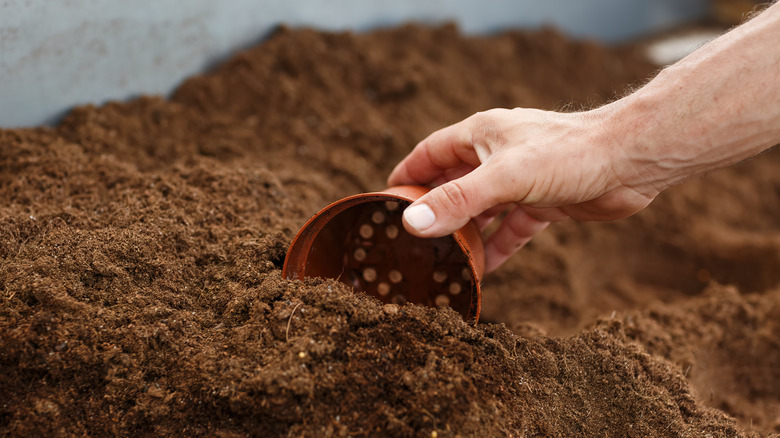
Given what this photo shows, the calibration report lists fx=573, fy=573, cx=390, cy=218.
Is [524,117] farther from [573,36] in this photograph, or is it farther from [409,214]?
[573,36]

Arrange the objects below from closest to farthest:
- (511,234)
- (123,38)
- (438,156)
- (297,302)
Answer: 1. (297,302)
2. (438,156)
3. (511,234)
4. (123,38)

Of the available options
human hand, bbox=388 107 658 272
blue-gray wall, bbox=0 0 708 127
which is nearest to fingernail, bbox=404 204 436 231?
human hand, bbox=388 107 658 272

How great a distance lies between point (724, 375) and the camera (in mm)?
1680

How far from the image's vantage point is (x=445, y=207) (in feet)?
3.88

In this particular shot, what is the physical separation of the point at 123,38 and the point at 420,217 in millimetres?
1305

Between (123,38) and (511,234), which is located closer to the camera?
(511,234)

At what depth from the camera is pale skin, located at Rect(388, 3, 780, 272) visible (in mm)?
1185

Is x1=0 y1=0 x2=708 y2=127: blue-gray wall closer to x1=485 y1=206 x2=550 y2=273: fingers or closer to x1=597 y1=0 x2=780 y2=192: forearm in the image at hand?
x1=485 y1=206 x2=550 y2=273: fingers

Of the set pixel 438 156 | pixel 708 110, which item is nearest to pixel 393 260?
pixel 438 156

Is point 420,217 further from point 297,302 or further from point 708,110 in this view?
point 708,110

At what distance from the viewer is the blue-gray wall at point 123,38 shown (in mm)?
1647

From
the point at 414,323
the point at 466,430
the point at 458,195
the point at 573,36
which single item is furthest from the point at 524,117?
the point at 573,36

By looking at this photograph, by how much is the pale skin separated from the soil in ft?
0.77

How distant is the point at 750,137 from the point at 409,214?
0.75 metres
